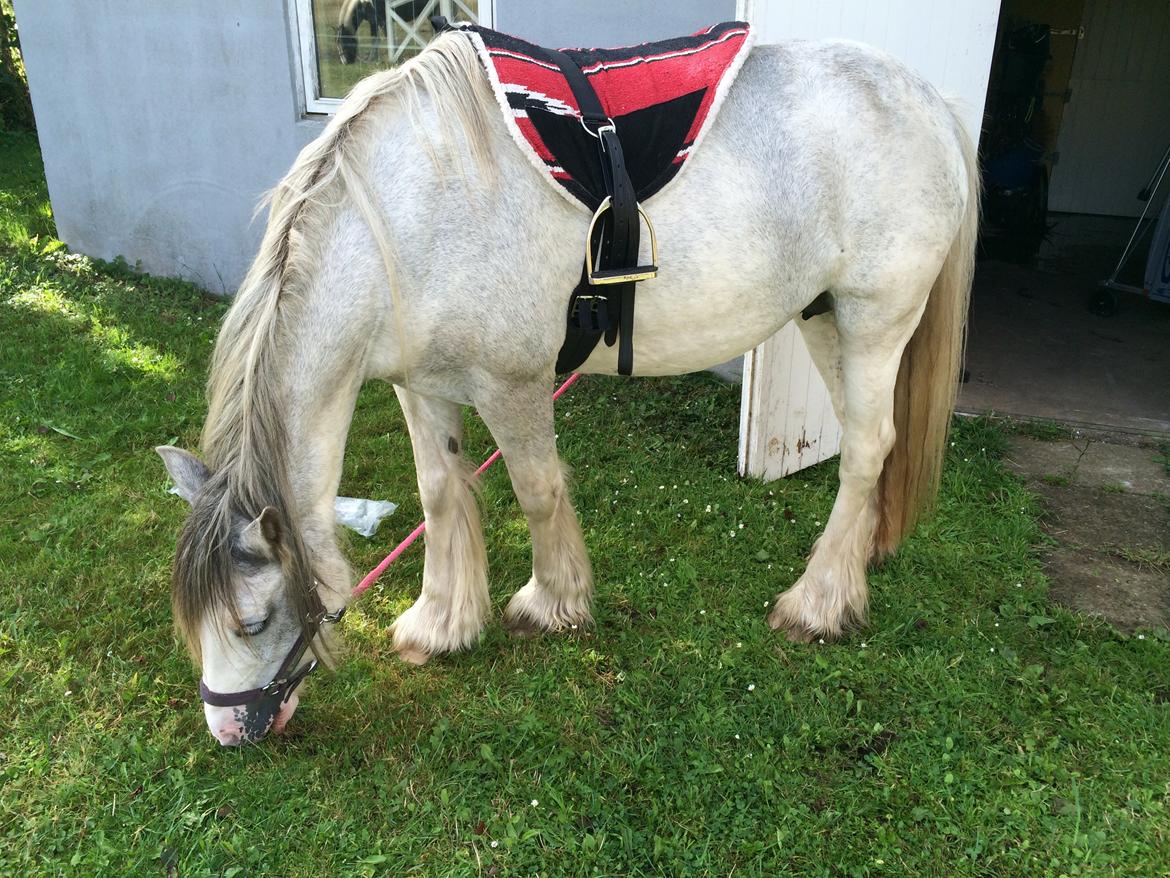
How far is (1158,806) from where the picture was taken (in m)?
2.25

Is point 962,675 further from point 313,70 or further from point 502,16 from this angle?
point 313,70

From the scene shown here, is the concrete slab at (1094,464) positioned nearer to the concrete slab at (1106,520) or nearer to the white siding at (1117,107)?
the concrete slab at (1106,520)

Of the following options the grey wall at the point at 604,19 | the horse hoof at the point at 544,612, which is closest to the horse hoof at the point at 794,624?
the horse hoof at the point at 544,612

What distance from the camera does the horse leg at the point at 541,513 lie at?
2344 mm

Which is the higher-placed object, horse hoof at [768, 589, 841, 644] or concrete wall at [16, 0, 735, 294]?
concrete wall at [16, 0, 735, 294]

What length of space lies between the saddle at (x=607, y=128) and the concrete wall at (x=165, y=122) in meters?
2.80

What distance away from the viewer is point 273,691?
6.76ft

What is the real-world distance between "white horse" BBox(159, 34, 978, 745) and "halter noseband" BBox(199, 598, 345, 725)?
1 centimetres

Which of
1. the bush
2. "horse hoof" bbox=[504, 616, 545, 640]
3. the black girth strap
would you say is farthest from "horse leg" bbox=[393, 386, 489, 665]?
the bush

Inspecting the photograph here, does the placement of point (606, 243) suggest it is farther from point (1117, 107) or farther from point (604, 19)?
point (1117, 107)

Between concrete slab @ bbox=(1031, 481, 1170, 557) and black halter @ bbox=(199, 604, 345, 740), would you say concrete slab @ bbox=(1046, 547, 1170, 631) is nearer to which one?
concrete slab @ bbox=(1031, 481, 1170, 557)

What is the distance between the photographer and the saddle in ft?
7.06

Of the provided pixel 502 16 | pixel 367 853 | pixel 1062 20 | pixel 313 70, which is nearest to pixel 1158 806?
pixel 367 853

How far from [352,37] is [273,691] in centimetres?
450
